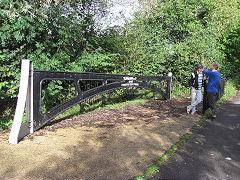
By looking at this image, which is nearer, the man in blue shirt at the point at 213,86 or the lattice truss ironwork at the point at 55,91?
the lattice truss ironwork at the point at 55,91

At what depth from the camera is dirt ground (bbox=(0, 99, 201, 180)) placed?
2.94 metres

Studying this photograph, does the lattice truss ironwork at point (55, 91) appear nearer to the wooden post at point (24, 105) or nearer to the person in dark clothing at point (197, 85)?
the wooden post at point (24, 105)

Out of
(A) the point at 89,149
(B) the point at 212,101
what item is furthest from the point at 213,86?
(A) the point at 89,149

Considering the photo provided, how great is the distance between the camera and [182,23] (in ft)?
54.4

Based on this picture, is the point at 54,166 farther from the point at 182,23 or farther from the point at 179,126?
the point at 182,23

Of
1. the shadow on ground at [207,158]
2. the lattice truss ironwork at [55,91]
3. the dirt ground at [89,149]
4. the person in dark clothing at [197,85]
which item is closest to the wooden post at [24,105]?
the lattice truss ironwork at [55,91]

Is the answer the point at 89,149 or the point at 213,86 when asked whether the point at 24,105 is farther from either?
the point at 213,86

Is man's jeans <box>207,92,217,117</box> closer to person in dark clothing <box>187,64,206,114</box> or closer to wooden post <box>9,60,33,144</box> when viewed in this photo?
person in dark clothing <box>187,64,206,114</box>

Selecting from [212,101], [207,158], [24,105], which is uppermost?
[24,105]

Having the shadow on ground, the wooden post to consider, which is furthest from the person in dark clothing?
the wooden post

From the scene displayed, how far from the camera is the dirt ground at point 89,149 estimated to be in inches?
116

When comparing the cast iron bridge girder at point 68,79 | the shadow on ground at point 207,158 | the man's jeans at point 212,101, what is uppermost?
the cast iron bridge girder at point 68,79

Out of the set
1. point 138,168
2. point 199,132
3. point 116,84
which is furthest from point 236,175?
point 116,84

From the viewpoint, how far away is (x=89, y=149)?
3828 millimetres
